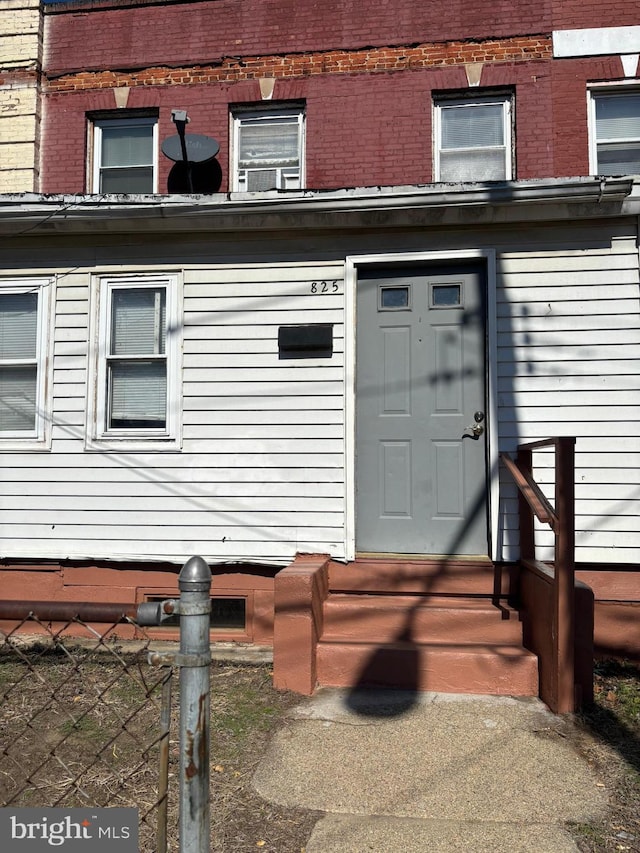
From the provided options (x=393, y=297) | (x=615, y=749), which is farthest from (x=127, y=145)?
(x=615, y=749)

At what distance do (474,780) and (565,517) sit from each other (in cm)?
168

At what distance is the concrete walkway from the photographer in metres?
3.05

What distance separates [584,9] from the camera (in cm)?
757

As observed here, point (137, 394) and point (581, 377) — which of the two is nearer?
point (581, 377)

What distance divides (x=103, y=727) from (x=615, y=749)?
290cm

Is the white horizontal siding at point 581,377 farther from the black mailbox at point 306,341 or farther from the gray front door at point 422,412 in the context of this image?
the black mailbox at point 306,341

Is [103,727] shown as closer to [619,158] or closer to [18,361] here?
[18,361]

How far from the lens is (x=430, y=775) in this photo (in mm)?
3576

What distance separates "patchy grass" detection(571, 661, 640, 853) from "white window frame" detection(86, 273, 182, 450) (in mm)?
3877

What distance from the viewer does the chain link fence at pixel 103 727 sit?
6.14 feet

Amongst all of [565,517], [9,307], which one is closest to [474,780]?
[565,517]

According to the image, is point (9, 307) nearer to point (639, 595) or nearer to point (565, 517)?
point (565, 517)

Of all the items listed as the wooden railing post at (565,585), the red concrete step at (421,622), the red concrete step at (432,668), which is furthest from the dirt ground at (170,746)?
the red concrete step at (421,622)

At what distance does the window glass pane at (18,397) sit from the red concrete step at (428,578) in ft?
10.6
